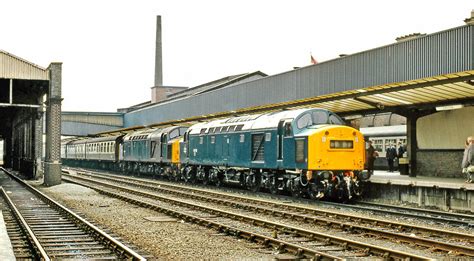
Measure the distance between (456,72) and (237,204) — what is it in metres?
7.53

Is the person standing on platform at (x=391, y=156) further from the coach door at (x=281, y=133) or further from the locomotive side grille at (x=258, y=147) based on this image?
the coach door at (x=281, y=133)

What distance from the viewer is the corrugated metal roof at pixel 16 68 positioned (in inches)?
1204

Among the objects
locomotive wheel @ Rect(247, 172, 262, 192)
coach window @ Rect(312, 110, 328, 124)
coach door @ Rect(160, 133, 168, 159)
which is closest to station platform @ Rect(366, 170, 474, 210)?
coach window @ Rect(312, 110, 328, 124)

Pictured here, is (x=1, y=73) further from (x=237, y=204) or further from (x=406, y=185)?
(x=406, y=185)

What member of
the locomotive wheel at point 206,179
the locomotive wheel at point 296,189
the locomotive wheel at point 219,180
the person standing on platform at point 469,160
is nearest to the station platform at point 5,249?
the locomotive wheel at point 296,189

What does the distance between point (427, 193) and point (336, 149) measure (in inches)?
122

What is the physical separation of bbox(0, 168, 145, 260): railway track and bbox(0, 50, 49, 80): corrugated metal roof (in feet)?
42.2

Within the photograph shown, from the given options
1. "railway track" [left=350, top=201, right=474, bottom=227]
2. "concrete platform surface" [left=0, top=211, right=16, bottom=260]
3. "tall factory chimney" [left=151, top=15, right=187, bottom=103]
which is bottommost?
"railway track" [left=350, top=201, right=474, bottom=227]

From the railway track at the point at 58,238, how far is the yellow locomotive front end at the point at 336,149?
25.3 ft

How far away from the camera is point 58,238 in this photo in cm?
1338

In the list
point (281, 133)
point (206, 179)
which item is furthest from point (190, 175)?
point (281, 133)

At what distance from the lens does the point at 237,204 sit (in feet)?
64.4

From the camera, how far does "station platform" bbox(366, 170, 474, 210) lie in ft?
58.7

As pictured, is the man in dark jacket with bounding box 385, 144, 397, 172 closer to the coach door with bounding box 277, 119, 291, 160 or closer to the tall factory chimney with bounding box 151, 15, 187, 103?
the coach door with bounding box 277, 119, 291, 160
